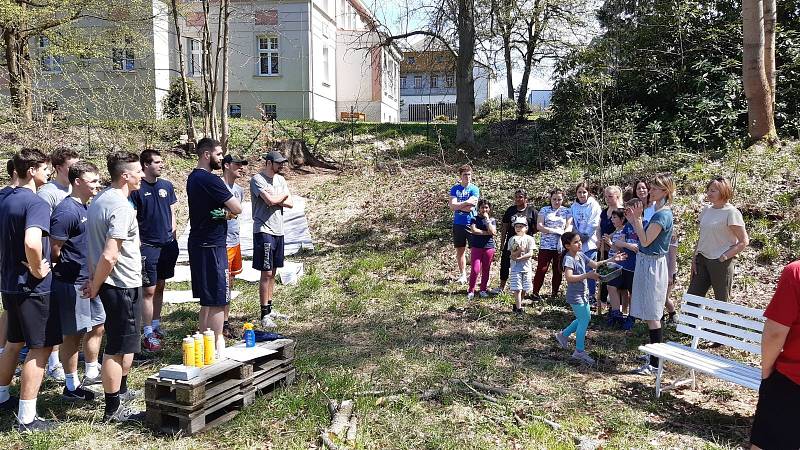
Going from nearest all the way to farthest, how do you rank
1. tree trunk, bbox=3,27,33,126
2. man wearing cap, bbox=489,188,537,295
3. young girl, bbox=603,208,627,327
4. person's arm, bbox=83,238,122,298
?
1. person's arm, bbox=83,238,122,298
2. young girl, bbox=603,208,627,327
3. man wearing cap, bbox=489,188,537,295
4. tree trunk, bbox=3,27,33,126

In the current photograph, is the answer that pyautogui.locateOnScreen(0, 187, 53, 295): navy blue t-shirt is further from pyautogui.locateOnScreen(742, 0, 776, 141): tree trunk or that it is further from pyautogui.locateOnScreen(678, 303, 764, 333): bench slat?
pyautogui.locateOnScreen(742, 0, 776, 141): tree trunk

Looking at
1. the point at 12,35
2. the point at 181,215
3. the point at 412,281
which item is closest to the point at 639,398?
the point at 412,281

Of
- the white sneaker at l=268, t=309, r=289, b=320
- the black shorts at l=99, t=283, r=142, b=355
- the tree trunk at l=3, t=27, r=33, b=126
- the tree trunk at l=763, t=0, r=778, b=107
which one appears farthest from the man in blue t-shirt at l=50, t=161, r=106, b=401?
the tree trunk at l=763, t=0, r=778, b=107

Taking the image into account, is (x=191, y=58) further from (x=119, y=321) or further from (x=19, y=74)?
(x=119, y=321)

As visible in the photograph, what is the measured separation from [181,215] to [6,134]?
5.01m

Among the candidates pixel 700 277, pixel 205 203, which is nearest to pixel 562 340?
pixel 700 277

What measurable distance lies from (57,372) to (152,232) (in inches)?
62.2

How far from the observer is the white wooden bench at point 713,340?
4406mm

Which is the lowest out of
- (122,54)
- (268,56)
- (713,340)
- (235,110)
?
(713,340)

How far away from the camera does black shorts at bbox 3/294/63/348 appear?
3.95m

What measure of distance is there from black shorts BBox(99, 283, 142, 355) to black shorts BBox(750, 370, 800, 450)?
405cm

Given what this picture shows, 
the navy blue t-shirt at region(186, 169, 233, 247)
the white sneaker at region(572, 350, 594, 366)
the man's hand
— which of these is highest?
the navy blue t-shirt at region(186, 169, 233, 247)

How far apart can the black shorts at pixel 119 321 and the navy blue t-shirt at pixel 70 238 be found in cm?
63

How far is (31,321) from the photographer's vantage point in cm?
397
